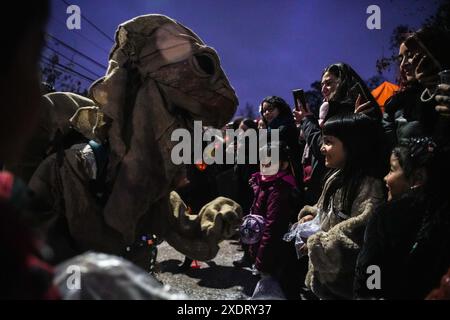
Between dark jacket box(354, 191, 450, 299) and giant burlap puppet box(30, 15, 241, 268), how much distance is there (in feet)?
2.29

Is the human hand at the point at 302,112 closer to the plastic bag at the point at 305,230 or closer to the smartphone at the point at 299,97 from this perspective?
the smartphone at the point at 299,97

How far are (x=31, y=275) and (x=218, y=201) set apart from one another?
55.1 inches

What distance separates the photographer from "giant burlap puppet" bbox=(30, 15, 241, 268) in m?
1.70

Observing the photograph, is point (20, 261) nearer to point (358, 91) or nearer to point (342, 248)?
point (342, 248)

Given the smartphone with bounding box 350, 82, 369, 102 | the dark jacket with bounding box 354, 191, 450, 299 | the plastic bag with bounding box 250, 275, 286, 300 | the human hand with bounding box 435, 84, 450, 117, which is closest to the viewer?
the plastic bag with bounding box 250, 275, 286, 300

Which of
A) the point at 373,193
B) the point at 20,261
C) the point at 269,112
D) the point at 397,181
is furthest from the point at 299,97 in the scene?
the point at 20,261

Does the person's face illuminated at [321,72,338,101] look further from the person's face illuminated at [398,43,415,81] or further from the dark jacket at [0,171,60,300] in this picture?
the dark jacket at [0,171,60,300]

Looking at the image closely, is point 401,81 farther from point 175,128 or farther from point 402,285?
point 175,128

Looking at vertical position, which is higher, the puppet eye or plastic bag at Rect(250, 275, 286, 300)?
the puppet eye

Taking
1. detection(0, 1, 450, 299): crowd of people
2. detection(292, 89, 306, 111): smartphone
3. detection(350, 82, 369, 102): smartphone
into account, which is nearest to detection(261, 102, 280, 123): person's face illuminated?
detection(292, 89, 306, 111): smartphone

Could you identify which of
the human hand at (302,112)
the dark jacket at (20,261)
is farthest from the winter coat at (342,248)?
the dark jacket at (20,261)

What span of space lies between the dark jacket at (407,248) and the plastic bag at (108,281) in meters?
1.30

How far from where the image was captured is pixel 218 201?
2014 mm

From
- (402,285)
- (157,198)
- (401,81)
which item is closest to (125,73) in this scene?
(157,198)
